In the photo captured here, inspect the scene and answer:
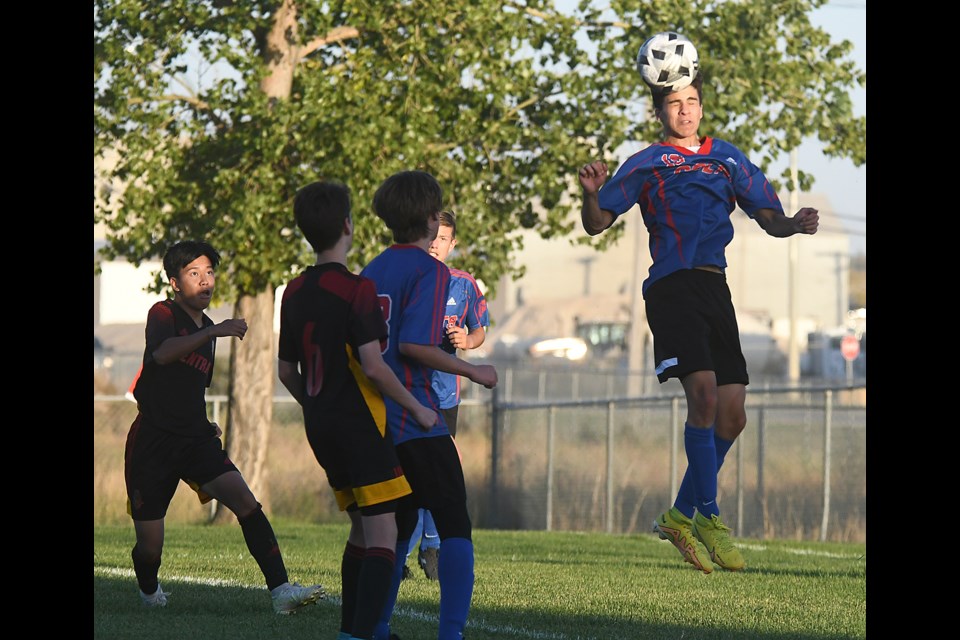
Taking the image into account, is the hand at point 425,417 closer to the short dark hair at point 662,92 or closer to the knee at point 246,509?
the knee at point 246,509

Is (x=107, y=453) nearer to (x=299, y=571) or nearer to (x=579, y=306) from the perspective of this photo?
(x=299, y=571)

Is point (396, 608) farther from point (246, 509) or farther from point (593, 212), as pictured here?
point (593, 212)

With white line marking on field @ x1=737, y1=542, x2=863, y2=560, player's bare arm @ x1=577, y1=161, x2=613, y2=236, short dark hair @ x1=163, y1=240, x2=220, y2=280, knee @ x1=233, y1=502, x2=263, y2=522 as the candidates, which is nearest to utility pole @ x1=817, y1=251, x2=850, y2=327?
white line marking on field @ x1=737, y1=542, x2=863, y2=560

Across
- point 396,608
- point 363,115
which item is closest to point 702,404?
point 396,608

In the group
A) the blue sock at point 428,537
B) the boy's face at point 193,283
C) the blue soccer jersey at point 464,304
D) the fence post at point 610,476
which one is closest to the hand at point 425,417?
the boy's face at point 193,283

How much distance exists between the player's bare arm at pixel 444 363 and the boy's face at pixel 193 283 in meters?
2.03

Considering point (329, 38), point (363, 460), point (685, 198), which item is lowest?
point (363, 460)

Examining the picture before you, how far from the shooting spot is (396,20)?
17.3 metres

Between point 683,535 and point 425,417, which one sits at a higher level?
point 425,417

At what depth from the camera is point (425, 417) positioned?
5.04 metres

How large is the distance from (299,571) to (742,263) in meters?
89.5

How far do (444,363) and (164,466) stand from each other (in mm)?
2227

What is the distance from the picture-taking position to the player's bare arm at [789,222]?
689 cm
